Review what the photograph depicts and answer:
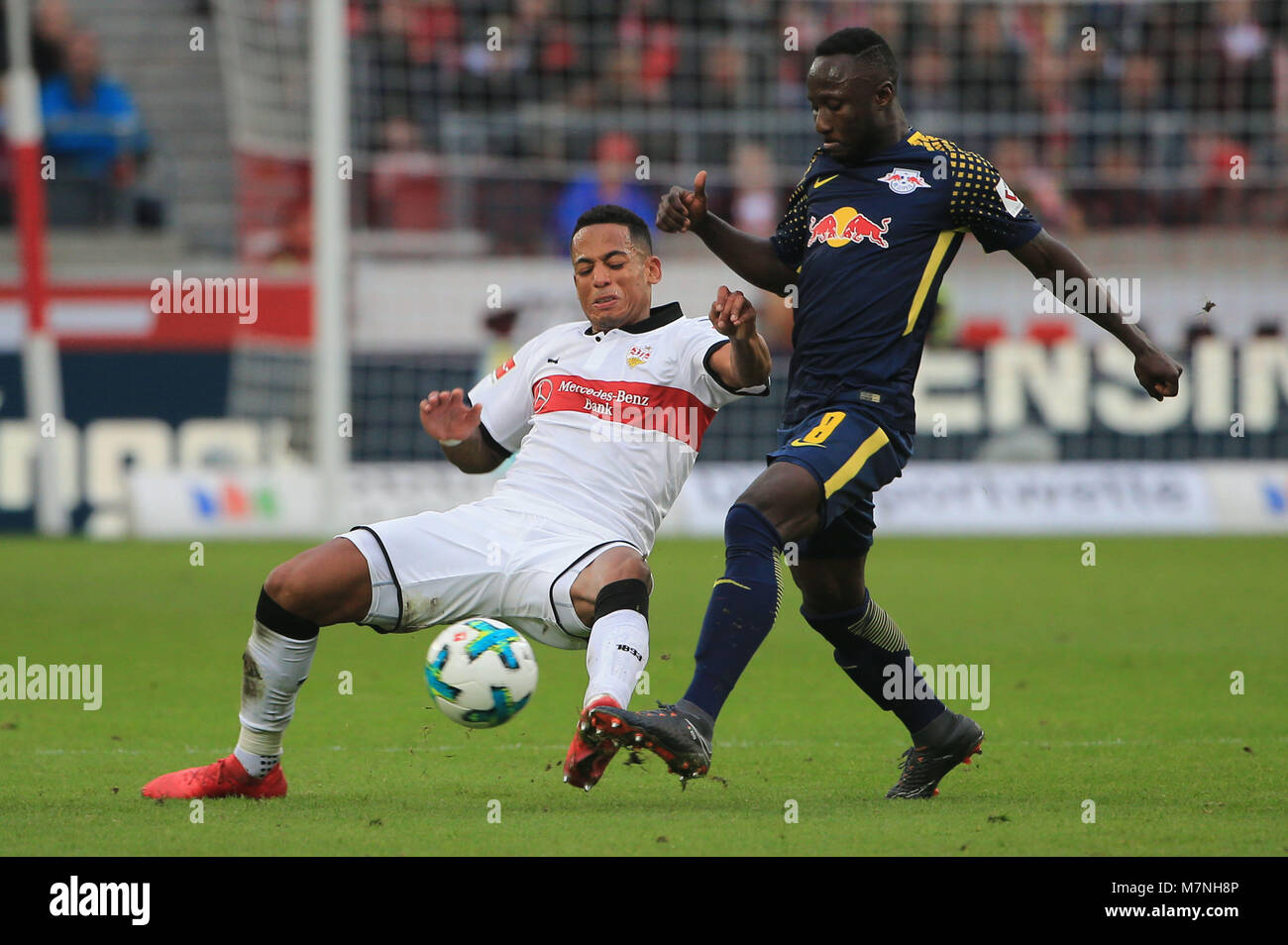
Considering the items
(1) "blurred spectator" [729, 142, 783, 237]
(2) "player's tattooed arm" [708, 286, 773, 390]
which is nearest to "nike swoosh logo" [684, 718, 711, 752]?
(2) "player's tattooed arm" [708, 286, 773, 390]

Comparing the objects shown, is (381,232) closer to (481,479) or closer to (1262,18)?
(481,479)

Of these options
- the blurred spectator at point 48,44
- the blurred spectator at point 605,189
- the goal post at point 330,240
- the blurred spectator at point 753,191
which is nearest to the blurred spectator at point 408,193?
the blurred spectator at point 605,189

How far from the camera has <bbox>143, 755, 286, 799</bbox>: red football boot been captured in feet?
18.3

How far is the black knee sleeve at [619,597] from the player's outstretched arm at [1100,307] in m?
1.56

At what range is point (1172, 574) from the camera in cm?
1357

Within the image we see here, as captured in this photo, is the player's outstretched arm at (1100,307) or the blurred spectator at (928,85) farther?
the blurred spectator at (928,85)

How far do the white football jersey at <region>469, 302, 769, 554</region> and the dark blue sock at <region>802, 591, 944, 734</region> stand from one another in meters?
0.64

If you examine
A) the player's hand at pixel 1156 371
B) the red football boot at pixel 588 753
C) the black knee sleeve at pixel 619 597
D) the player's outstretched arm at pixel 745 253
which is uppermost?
the player's outstretched arm at pixel 745 253

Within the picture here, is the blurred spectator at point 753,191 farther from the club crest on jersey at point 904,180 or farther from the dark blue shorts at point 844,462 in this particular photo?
the dark blue shorts at point 844,462

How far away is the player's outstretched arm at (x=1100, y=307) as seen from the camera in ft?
18.2

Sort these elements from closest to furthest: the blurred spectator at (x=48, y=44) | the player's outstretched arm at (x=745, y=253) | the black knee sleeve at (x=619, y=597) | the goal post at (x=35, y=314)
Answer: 1. the black knee sleeve at (x=619, y=597)
2. the player's outstretched arm at (x=745, y=253)
3. the goal post at (x=35, y=314)
4. the blurred spectator at (x=48, y=44)

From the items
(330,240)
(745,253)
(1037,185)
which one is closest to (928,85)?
(1037,185)

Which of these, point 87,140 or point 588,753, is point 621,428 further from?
point 87,140

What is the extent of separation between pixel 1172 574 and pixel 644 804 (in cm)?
896
